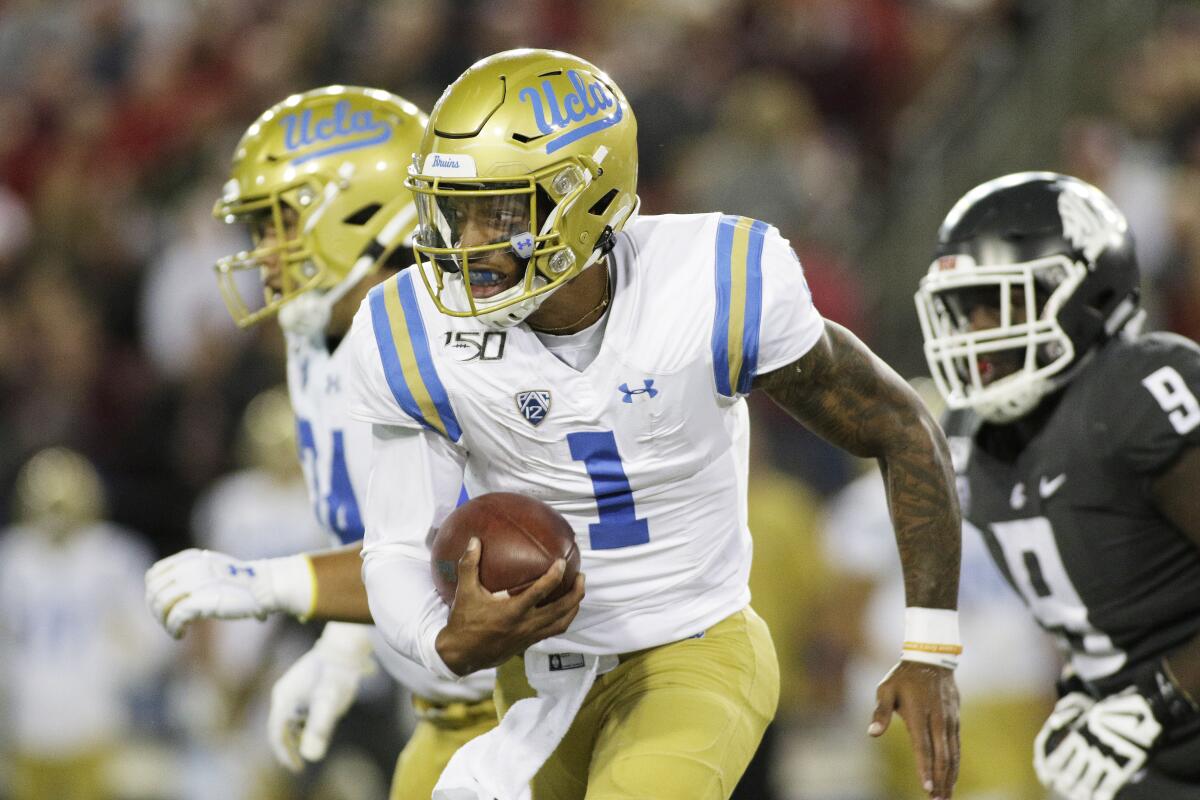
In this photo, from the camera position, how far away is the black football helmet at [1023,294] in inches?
134

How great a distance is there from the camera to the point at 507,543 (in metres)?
2.63

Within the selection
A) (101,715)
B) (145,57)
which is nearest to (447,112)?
(101,715)

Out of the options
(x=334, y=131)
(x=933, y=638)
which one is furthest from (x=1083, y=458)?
(x=334, y=131)

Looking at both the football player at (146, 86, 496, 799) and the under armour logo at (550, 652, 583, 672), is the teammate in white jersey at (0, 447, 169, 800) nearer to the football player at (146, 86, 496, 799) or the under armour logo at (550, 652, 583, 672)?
the football player at (146, 86, 496, 799)

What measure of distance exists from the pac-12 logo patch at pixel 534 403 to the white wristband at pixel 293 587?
2.03ft

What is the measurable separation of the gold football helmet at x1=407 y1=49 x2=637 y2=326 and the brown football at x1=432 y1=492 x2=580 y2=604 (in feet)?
1.03

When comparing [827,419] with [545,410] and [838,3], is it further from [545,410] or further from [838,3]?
[838,3]

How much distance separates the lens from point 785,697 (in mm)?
6781

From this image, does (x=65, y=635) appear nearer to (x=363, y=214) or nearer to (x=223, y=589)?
(x=363, y=214)

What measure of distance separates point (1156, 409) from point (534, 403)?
1.21m

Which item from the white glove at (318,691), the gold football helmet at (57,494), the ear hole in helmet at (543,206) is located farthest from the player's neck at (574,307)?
the gold football helmet at (57,494)

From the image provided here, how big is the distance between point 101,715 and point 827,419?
5.13 m

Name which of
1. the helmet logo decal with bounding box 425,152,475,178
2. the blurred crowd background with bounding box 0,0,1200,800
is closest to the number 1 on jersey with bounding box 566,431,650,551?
the helmet logo decal with bounding box 425,152,475,178

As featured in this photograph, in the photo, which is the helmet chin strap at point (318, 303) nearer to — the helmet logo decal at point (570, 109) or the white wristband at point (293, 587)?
the white wristband at point (293, 587)
